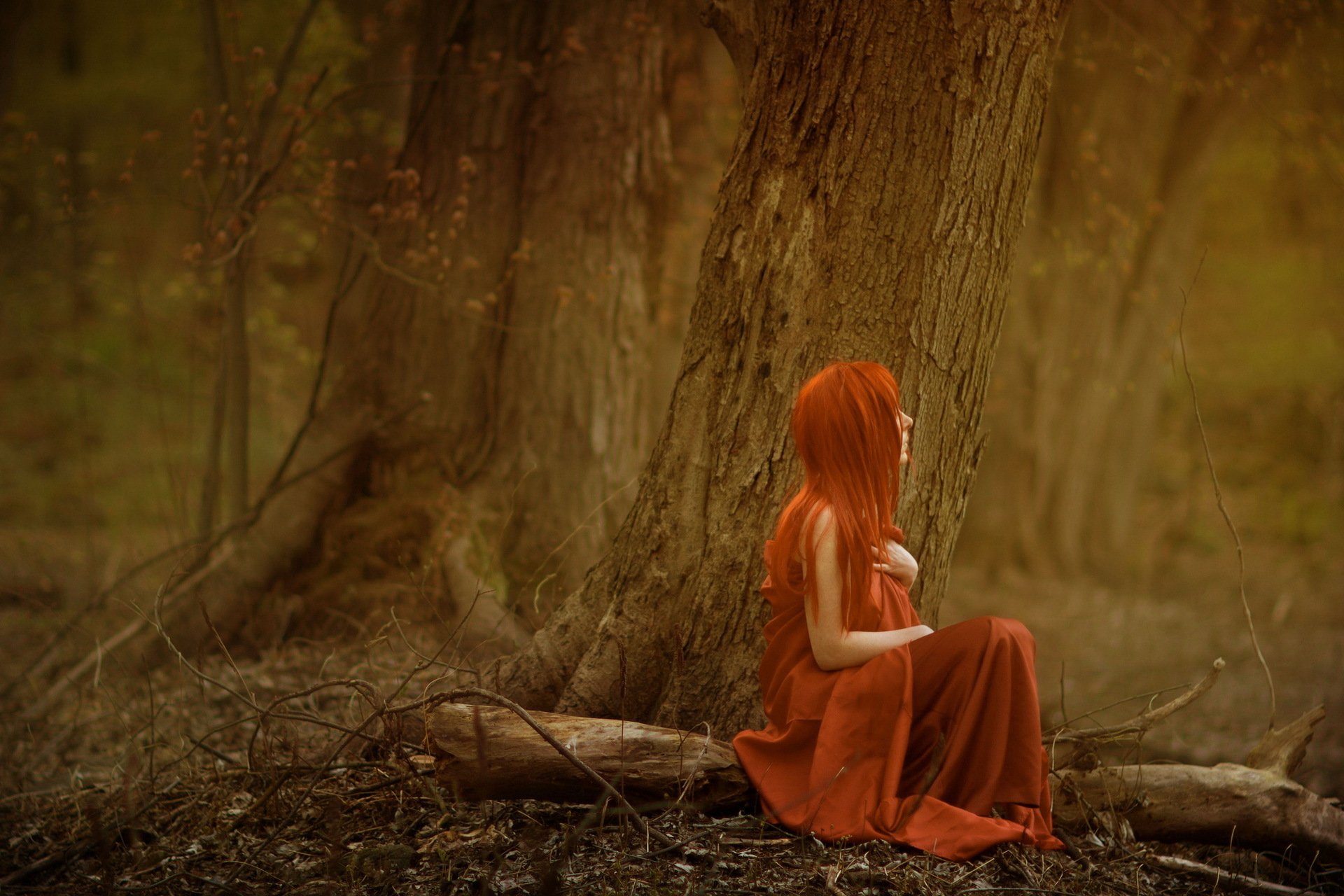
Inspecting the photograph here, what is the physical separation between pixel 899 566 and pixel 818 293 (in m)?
0.96

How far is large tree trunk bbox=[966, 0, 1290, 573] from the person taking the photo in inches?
408

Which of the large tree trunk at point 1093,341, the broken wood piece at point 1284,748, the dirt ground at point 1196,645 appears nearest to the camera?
the broken wood piece at point 1284,748

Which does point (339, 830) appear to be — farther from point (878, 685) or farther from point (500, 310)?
point (500, 310)

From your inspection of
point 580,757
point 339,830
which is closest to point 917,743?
point 580,757

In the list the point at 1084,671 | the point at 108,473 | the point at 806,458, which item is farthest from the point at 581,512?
the point at 108,473

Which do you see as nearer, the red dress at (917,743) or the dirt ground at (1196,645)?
the red dress at (917,743)

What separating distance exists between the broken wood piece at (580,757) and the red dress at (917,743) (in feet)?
0.53

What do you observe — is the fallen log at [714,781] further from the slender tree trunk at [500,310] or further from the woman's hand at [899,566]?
the slender tree trunk at [500,310]

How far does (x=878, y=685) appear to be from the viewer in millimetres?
3041

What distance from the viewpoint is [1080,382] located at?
1117cm

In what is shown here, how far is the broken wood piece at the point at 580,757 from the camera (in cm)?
315

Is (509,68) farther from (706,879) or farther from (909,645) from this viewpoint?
(706,879)

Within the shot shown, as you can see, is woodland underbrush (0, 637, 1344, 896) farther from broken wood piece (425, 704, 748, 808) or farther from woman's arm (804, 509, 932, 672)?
woman's arm (804, 509, 932, 672)

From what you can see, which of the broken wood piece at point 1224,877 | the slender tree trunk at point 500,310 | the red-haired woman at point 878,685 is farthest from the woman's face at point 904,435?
the slender tree trunk at point 500,310
